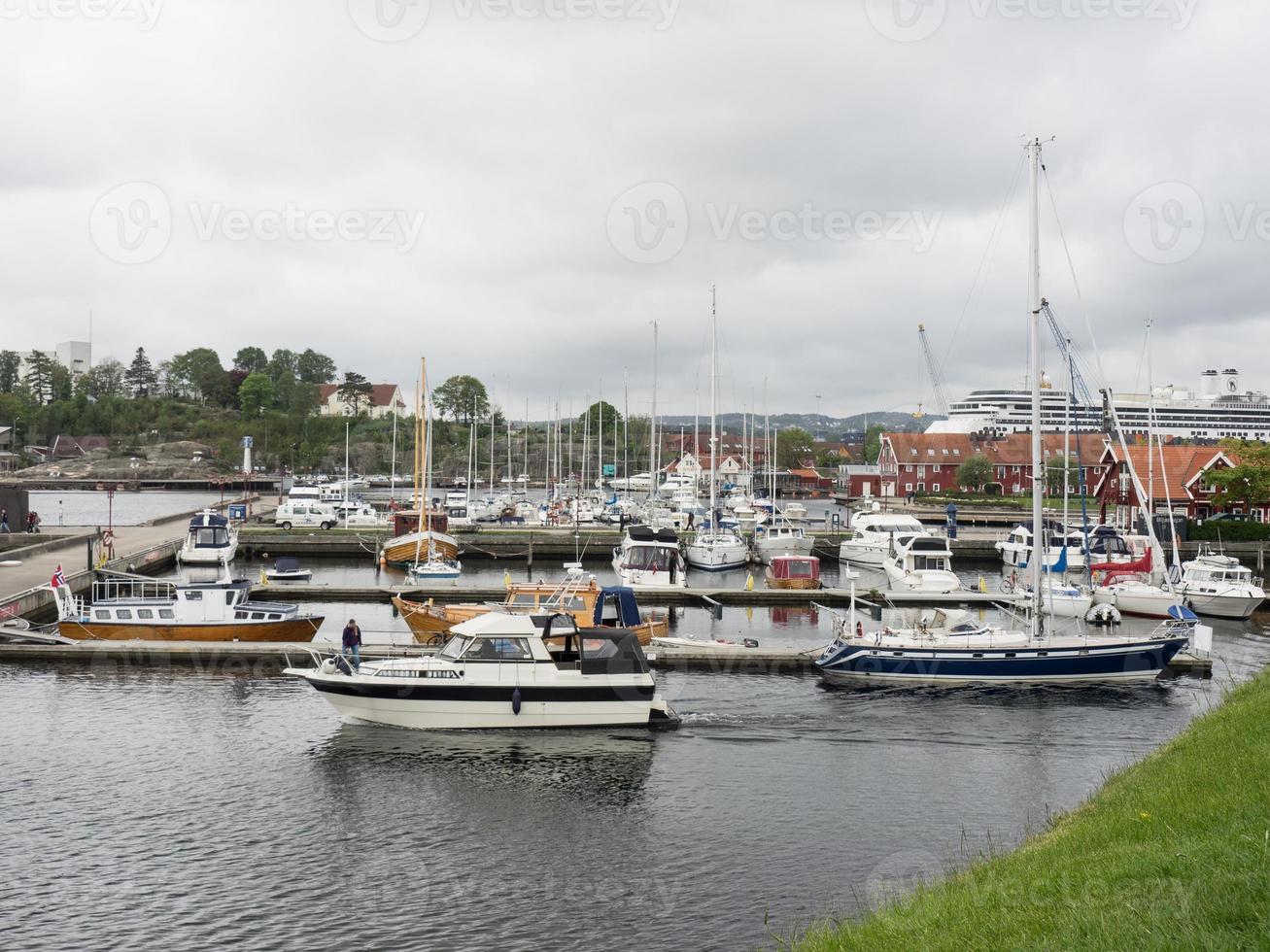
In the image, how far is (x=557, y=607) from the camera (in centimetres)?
3512

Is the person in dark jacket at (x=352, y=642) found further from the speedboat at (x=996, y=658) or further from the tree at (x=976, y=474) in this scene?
the tree at (x=976, y=474)

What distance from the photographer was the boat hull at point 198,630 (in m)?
35.9

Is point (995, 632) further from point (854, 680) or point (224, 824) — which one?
point (224, 824)

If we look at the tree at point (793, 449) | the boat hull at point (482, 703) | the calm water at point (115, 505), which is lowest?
the boat hull at point (482, 703)

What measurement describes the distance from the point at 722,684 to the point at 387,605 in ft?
68.1

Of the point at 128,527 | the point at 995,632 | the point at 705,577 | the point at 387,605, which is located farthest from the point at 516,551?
the point at 995,632

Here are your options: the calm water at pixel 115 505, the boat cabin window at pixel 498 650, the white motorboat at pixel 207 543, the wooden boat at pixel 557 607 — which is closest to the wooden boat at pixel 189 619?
the wooden boat at pixel 557 607

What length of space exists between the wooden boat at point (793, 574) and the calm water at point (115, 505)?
179 feet

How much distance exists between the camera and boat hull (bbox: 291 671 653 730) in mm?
27531

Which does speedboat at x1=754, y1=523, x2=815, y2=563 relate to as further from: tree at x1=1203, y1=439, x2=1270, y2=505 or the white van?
the white van

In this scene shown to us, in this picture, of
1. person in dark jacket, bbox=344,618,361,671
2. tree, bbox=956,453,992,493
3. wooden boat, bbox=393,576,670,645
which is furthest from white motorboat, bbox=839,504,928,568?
tree, bbox=956,453,992,493

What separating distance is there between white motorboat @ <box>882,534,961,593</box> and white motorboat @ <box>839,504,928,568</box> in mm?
6379

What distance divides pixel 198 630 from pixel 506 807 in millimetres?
18371

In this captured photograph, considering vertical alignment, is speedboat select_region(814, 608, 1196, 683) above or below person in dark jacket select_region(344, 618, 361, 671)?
below
